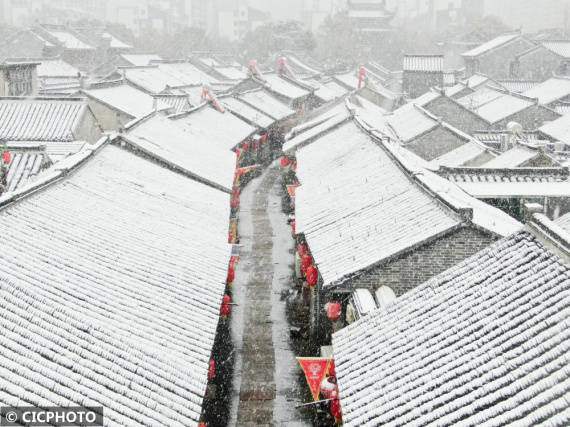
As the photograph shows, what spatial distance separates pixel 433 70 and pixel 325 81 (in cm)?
1655

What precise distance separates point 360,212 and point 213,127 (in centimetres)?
1977

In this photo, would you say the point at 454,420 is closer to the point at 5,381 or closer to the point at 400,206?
the point at 5,381

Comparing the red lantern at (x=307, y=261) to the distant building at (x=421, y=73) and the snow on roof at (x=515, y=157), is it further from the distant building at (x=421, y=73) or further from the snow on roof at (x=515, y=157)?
the distant building at (x=421, y=73)

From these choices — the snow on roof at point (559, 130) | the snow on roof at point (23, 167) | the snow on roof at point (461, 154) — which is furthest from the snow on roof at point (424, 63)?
the snow on roof at point (23, 167)

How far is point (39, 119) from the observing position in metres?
32.1

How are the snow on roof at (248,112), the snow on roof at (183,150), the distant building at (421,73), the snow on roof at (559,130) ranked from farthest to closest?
the distant building at (421,73) → the snow on roof at (248,112) → the snow on roof at (559,130) → the snow on roof at (183,150)

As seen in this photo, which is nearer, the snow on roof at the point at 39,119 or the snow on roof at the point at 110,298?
the snow on roof at the point at 110,298

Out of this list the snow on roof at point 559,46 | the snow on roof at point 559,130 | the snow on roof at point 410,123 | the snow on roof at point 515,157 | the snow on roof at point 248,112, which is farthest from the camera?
the snow on roof at point 559,46

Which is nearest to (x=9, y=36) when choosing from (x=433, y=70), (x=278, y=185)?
(x=433, y=70)

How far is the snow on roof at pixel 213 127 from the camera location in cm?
3466

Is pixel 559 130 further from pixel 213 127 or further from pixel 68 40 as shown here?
pixel 68 40

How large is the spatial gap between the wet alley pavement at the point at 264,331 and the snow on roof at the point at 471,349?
12.8 ft

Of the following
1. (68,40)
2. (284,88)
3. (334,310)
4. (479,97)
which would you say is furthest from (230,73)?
(334,310)

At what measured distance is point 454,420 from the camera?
10250mm
